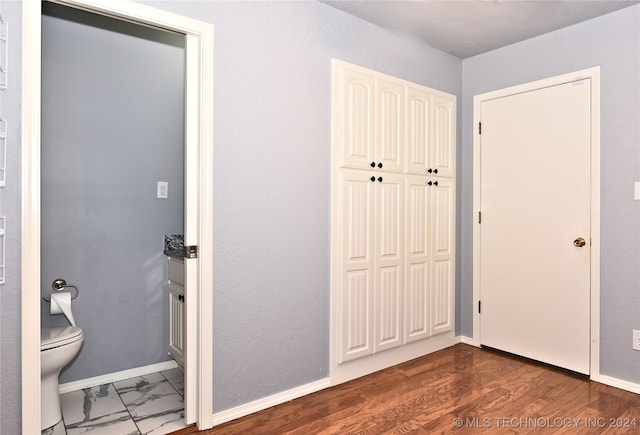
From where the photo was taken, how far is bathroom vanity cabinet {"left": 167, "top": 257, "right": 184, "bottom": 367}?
279 centimetres

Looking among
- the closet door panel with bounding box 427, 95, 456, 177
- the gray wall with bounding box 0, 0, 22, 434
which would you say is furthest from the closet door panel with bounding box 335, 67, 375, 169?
the gray wall with bounding box 0, 0, 22, 434

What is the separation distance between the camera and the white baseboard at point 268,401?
2.22 meters

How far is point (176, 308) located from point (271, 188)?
116cm

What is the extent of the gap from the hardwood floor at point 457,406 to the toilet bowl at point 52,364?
0.70 m

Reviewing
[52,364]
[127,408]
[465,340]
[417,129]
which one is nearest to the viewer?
[52,364]

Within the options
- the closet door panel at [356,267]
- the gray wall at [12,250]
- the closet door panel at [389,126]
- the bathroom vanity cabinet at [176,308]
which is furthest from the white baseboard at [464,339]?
the gray wall at [12,250]

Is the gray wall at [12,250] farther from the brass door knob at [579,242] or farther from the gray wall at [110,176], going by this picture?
the brass door knob at [579,242]

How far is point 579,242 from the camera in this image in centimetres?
288

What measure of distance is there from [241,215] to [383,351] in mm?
1447

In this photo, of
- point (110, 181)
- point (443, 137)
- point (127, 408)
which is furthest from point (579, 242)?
point (110, 181)

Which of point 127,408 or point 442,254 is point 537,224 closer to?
point 442,254

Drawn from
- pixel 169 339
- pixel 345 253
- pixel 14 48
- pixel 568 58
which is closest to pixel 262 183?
pixel 345 253

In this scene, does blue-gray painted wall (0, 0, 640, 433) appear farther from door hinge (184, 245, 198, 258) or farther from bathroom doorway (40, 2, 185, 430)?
bathroom doorway (40, 2, 185, 430)

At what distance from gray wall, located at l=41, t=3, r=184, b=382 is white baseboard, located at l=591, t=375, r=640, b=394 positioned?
294 cm
